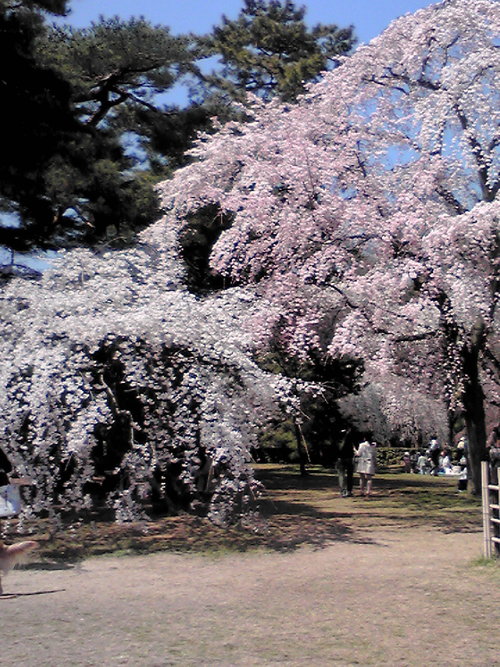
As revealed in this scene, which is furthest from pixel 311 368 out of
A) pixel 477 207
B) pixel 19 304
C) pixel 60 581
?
pixel 60 581

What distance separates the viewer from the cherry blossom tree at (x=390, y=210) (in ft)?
42.8

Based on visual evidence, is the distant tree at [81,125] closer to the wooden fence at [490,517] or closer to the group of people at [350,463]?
the group of people at [350,463]

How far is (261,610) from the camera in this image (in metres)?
6.37

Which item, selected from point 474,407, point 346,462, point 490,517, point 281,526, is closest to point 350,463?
point 346,462

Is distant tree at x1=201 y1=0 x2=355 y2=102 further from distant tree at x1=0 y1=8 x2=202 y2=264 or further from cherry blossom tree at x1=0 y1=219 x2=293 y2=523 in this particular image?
cherry blossom tree at x1=0 y1=219 x2=293 y2=523

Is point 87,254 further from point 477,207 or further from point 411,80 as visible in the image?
point 411,80

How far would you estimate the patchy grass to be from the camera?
31.6 ft

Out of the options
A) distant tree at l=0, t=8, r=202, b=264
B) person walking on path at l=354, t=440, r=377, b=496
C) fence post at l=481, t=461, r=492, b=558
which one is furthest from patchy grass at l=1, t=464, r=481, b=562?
distant tree at l=0, t=8, r=202, b=264

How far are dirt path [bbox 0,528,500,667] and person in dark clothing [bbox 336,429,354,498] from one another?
19.6 feet

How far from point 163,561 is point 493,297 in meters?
7.40

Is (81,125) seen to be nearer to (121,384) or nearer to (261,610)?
(121,384)

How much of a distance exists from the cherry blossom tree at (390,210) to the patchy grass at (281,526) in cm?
186

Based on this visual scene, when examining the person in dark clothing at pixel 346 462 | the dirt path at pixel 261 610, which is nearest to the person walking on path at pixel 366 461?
the person in dark clothing at pixel 346 462

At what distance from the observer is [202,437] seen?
9508mm
